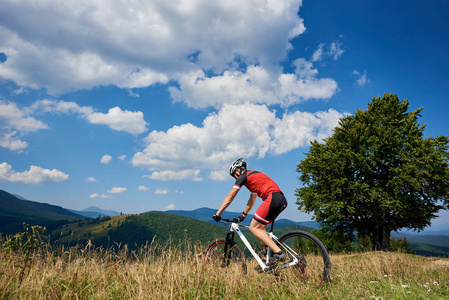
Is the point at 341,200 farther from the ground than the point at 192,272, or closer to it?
farther from the ground

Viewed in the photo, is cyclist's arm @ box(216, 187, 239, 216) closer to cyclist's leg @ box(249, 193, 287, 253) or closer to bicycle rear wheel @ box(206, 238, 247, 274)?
cyclist's leg @ box(249, 193, 287, 253)

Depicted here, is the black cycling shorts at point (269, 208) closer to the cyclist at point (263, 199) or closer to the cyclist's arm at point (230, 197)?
the cyclist at point (263, 199)

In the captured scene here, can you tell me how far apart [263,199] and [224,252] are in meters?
1.74

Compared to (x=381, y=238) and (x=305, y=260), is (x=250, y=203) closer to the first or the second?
(x=305, y=260)

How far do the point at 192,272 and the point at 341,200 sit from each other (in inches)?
819

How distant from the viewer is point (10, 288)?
3678mm

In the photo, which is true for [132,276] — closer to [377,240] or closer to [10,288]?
[10,288]

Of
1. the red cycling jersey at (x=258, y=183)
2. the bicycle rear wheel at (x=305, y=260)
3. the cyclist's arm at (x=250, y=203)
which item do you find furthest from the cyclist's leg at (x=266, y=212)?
the cyclist's arm at (x=250, y=203)

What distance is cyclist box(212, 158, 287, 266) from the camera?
483cm

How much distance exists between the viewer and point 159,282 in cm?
395

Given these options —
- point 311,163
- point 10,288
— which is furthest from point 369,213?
point 10,288

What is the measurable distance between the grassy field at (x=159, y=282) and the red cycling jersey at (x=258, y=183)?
1467 mm

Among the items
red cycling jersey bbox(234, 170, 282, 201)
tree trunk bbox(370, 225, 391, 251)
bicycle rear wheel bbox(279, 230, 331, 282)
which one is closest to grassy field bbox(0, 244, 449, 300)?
bicycle rear wheel bbox(279, 230, 331, 282)

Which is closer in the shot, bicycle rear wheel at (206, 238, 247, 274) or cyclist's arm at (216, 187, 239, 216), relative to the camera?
cyclist's arm at (216, 187, 239, 216)
